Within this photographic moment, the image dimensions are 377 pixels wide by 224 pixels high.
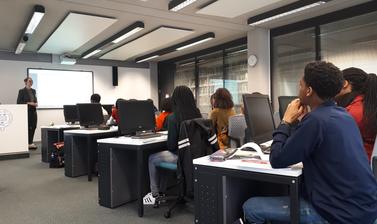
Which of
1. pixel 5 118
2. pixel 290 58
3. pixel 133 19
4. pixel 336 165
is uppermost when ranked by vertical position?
pixel 133 19

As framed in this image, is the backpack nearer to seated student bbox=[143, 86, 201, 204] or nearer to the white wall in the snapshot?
seated student bbox=[143, 86, 201, 204]

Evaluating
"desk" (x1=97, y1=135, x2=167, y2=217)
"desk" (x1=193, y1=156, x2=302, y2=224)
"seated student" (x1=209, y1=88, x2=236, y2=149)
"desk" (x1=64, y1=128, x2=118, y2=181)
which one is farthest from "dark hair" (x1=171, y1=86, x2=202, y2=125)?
"desk" (x1=64, y1=128, x2=118, y2=181)

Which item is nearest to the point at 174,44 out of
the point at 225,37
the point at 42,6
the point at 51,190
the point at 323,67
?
the point at 225,37

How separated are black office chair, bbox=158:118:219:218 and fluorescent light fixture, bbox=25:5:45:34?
11.7 ft

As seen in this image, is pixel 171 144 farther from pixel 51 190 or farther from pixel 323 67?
pixel 51 190

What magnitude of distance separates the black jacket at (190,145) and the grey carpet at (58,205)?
451 mm

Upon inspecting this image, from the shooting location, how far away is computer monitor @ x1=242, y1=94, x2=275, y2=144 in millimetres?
1902

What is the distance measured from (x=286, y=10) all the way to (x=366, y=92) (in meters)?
3.40

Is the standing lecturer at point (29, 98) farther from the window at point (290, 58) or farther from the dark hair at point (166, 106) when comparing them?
the window at point (290, 58)

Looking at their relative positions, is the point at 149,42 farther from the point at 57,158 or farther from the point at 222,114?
the point at 222,114

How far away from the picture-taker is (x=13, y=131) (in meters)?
5.99

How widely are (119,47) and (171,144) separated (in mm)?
5513

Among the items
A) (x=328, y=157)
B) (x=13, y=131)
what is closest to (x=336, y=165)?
(x=328, y=157)

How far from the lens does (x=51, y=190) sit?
3912mm
